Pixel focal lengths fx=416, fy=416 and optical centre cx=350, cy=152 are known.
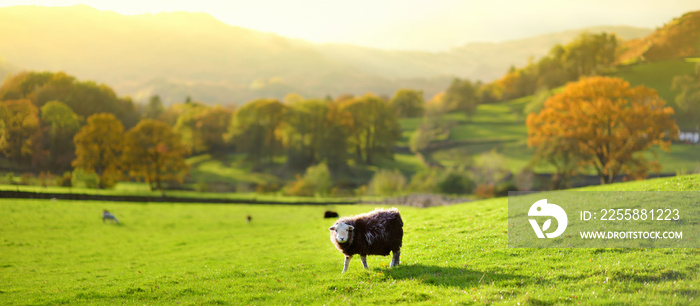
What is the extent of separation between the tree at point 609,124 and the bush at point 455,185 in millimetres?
13796

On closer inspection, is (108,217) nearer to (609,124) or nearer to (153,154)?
(153,154)

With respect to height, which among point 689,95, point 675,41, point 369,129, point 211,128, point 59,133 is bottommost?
point 369,129

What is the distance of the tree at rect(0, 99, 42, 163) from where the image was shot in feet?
156

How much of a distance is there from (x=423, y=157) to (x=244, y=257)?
263ft

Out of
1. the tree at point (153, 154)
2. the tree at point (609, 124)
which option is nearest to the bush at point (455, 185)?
the tree at point (609, 124)

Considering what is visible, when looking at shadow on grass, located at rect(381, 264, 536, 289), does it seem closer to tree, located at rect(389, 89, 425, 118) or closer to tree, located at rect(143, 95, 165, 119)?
tree, located at rect(143, 95, 165, 119)

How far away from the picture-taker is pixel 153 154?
213 feet

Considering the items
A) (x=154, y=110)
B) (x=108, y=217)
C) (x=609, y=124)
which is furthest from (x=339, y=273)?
(x=154, y=110)

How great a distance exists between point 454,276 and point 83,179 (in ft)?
188

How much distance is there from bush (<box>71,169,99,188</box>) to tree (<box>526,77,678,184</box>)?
200 ft

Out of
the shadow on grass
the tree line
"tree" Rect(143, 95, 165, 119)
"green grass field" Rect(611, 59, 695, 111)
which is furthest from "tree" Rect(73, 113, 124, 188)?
"green grass field" Rect(611, 59, 695, 111)

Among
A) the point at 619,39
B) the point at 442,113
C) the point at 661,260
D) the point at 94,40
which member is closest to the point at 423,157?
the point at 442,113

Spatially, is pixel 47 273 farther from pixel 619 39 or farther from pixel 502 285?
pixel 619 39

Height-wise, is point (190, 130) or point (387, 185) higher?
point (190, 130)
